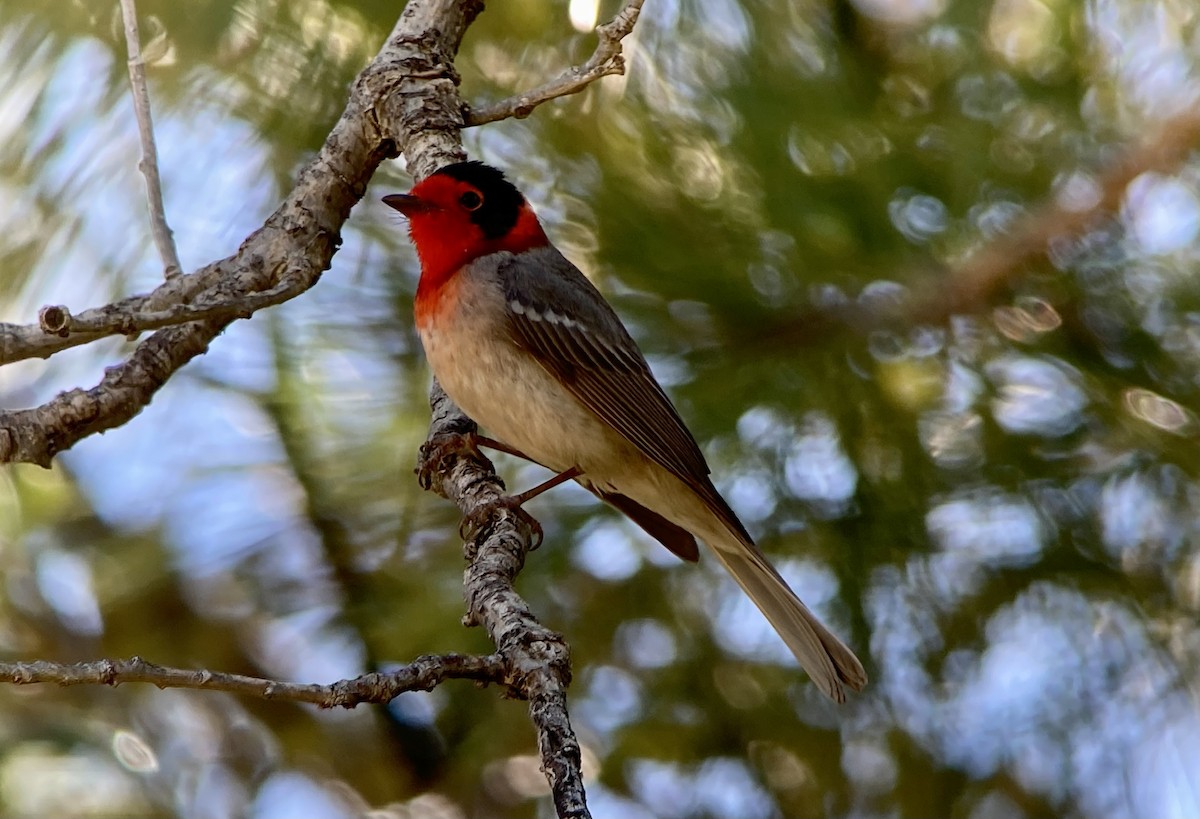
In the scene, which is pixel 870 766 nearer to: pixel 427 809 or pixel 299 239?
pixel 427 809

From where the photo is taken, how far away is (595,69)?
2.73 m

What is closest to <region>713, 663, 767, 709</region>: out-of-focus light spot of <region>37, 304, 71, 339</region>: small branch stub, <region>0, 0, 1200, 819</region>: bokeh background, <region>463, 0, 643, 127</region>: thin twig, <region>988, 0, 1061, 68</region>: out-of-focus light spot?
<region>0, 0, 1200, 819</region>: bokeh background

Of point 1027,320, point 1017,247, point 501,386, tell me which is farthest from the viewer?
point 501,386

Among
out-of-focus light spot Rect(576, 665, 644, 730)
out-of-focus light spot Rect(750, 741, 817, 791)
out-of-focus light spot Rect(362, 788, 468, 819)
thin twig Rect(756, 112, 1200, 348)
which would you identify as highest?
thin twig Rect(756, 112, 1200, 348)

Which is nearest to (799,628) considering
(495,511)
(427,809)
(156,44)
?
(495,511)

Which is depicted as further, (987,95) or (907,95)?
(907,95)

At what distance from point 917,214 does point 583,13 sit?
105 centimetres

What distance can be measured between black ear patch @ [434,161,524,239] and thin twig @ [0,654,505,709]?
156 cm

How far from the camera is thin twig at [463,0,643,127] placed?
8.71 feet

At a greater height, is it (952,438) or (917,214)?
(917,214)

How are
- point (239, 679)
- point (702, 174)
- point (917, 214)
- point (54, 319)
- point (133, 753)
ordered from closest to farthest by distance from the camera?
1. point (239, 679)
2. point (54, 319)
3. point (917, 214)
4. point (702, 174)
5. point (133, 753)

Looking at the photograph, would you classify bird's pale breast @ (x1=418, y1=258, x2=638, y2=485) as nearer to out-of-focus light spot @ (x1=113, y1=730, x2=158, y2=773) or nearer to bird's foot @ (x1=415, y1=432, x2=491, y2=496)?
bird's foot @ (x1=415, y1=432, x2=491, y2=496)

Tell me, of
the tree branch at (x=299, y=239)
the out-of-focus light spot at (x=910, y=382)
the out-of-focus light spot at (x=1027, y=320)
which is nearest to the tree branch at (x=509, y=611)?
the tree branch at (x=299, y=239)

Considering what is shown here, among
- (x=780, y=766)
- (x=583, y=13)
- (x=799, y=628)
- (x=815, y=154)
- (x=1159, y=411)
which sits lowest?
(x=780, y=766)
